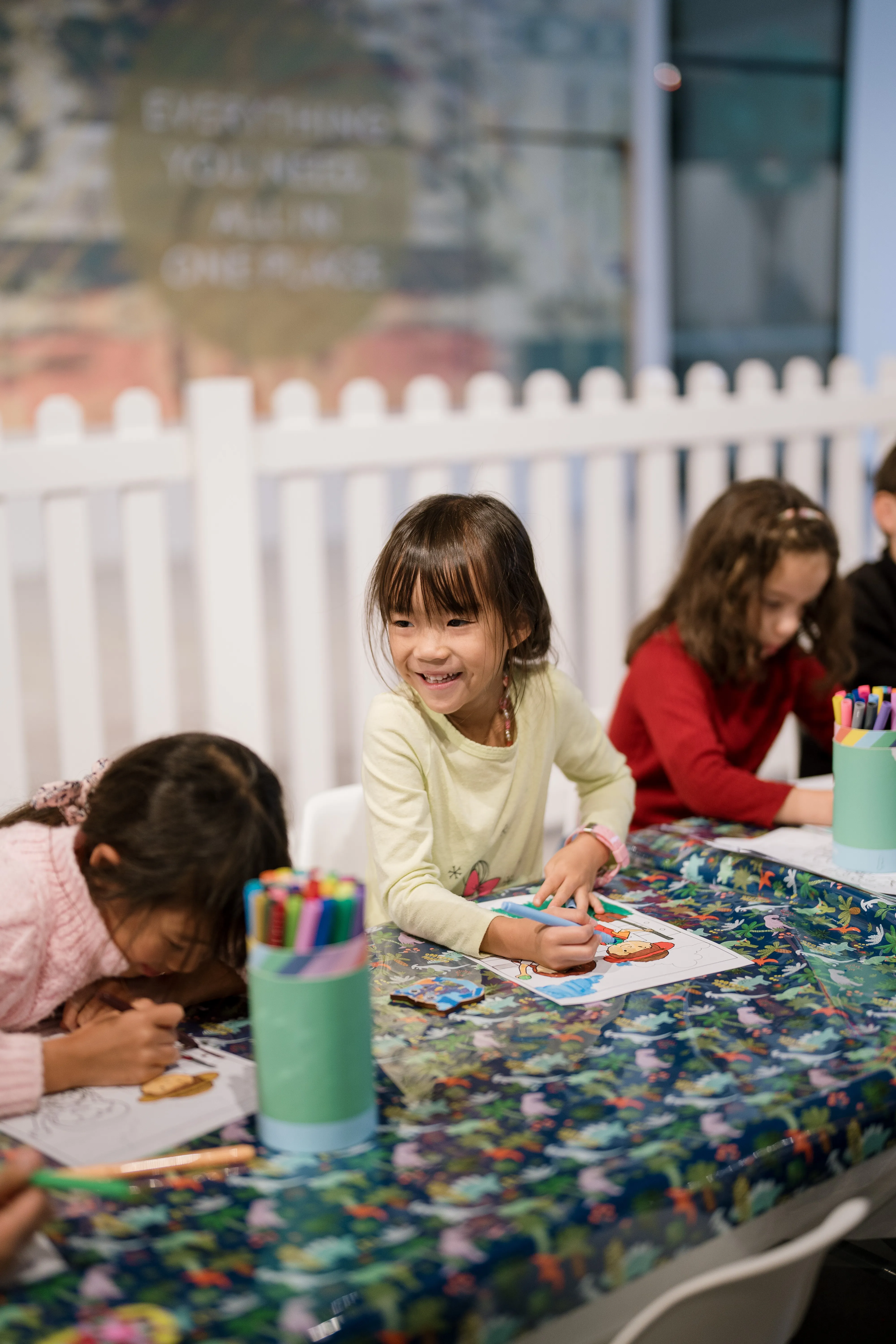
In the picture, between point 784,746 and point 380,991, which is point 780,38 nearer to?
point 784,746

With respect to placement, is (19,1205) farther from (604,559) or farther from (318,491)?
(604,559)

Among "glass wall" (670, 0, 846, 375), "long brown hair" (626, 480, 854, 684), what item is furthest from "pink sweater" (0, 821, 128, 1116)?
"glass wall" (670, 0, 846, 375)

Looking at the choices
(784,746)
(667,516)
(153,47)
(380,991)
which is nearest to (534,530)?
(667,516)

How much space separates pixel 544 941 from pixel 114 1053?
44 cm

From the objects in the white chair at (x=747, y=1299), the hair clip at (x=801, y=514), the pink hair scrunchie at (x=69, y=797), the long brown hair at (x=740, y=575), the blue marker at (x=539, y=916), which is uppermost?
the hair clip at (x=801, y=514)

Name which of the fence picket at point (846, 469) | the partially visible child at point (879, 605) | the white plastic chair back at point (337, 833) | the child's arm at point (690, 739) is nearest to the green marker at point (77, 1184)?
the white plastic chair back at point (337, 833)

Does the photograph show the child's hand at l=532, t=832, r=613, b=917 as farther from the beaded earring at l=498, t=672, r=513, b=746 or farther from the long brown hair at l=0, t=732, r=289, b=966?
the long brown hair at l=0, t=732, r=289, b=966

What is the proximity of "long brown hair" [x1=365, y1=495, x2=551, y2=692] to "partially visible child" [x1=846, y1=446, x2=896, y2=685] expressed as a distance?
45.2 inches

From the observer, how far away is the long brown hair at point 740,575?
2.08 metres

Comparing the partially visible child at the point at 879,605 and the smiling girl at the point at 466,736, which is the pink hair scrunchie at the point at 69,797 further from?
Answer: the partially visible child at the point at 879,605

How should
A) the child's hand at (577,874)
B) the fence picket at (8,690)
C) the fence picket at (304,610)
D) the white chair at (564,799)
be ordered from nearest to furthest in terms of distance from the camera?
the child's hand at (577,874)
the white chair at (564,799)
the fence picket at (8,690)
the fence picket at (304,610)

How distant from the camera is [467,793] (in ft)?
5.64

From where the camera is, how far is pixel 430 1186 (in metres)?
0.94

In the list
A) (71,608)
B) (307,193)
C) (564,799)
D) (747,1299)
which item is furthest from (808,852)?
(307,193)
